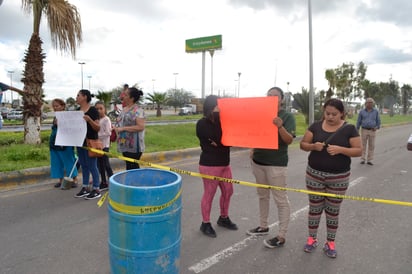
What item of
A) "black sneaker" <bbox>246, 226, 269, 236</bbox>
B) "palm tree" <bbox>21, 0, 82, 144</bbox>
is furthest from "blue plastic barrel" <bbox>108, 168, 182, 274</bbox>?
"palm tree" <bbox>21, 0, 82, 144</bbox>

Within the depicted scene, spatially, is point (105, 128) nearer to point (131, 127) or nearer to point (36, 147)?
point (131, 127)

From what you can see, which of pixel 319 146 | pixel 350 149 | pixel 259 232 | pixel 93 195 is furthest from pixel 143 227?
pixel 93 195

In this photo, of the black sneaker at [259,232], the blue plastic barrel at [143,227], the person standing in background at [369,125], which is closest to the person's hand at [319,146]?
the black sneaker at [259,232]

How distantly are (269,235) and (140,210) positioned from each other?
7.24 feet

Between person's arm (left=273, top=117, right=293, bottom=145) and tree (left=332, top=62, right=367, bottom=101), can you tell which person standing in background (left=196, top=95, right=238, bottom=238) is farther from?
tree (left=332, top=62, right=367, bottom=101)

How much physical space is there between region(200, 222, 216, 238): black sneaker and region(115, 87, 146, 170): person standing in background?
1.51 meters

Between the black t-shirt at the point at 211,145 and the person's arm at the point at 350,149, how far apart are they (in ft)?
3.81

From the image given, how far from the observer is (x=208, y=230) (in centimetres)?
389

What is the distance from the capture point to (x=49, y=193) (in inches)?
215

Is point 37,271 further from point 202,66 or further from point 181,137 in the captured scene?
point 202,66

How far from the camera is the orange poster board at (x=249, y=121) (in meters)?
3.21

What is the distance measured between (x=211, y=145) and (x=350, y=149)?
4.84ft

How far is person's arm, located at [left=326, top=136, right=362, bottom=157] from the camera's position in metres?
3.17

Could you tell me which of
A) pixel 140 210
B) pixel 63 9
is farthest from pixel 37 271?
pixel 63 9
